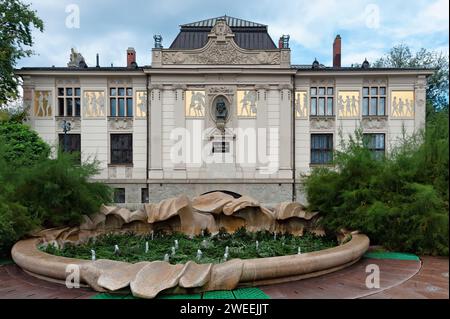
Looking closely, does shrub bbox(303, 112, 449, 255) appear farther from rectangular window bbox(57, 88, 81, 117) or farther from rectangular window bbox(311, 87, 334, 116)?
rectangular window bbox(57, 88, 81, 117)

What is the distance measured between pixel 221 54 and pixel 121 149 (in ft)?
33.6

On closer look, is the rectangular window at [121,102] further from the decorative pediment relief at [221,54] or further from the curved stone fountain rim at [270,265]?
the curved stone fountain rim at [270,265]

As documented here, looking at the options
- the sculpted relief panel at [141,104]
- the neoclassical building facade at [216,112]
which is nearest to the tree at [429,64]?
the neoclassical building facade at [216,112]

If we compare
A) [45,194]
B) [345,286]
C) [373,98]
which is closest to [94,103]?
[45,194]

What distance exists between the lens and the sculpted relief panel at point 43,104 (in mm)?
23406

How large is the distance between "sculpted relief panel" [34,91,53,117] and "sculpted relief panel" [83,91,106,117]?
8.35 ft

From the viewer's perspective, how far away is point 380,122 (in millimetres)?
23766

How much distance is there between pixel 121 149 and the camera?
23.8 m

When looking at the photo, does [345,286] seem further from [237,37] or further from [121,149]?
[237,37]

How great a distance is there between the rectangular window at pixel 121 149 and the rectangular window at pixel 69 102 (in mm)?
3364

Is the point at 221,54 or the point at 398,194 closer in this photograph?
the point at 398,194
